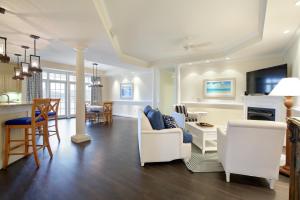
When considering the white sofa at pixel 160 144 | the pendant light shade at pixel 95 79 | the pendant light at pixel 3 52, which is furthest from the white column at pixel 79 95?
the pendant light shade at pixel 95 79

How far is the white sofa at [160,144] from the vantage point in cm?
279

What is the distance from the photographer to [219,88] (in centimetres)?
606

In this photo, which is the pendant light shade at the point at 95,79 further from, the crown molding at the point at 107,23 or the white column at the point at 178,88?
the white column at the point at 178,88

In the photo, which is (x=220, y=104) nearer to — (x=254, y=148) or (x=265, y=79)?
(x=265, y=79)

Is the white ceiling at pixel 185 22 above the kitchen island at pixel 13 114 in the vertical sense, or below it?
above

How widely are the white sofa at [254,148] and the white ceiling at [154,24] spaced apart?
1.69 metres

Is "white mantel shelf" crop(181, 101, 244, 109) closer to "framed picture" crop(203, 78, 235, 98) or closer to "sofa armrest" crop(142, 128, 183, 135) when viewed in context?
"framed picture" crop(203, 78, 235, 98)

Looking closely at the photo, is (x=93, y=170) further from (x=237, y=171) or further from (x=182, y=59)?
(x=182, y=59)

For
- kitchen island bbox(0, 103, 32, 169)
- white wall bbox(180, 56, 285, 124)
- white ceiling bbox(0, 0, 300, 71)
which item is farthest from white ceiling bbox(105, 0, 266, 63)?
kitchen island bbox(0, 103, 32, 169)

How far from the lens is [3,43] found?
3.12 m

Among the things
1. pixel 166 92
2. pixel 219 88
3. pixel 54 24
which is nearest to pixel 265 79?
pixel 219 88

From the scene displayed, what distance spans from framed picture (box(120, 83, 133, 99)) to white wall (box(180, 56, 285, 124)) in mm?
3395

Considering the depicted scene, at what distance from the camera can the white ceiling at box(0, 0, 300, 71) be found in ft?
8.30

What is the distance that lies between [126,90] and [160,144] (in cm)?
696
